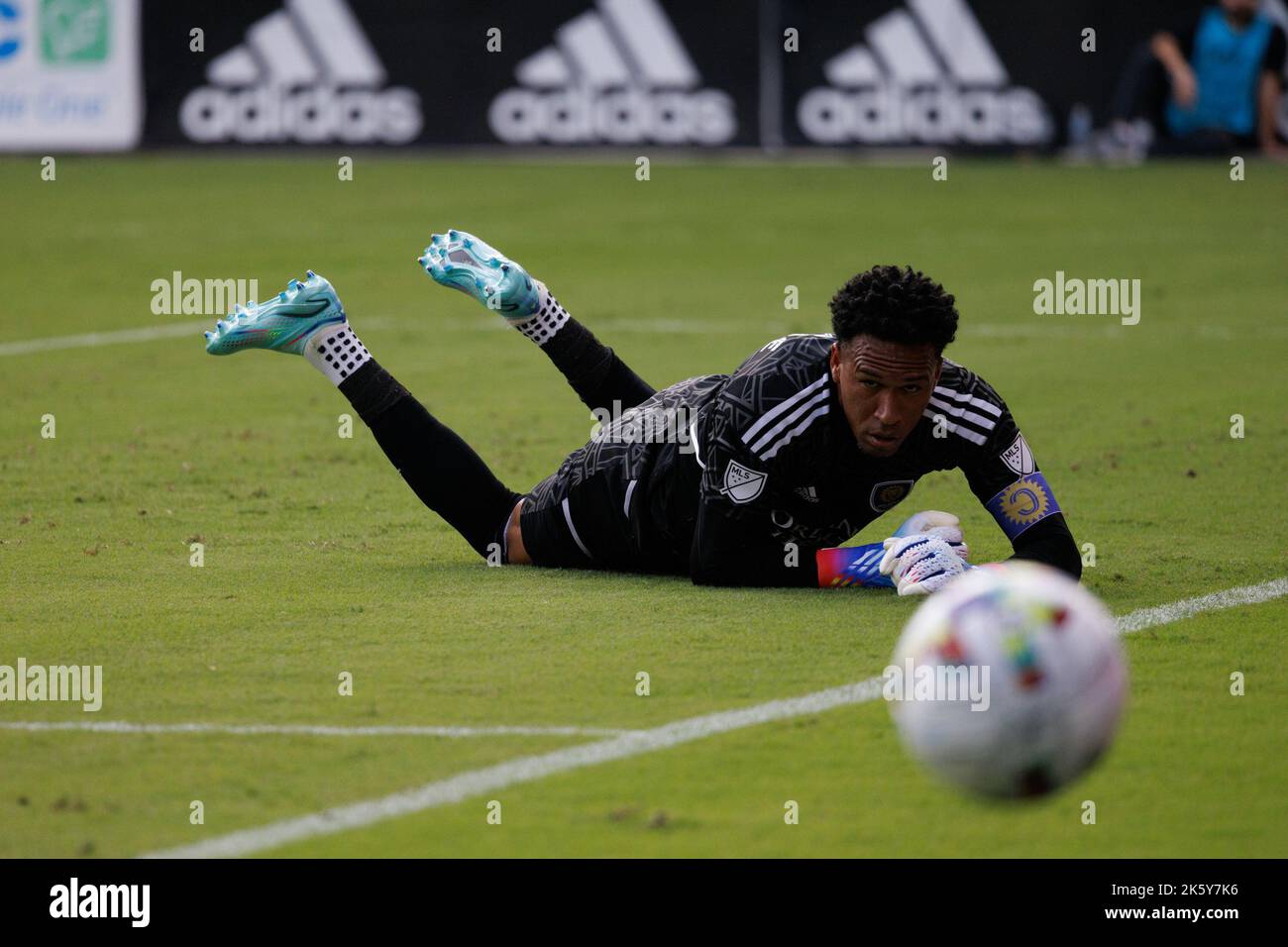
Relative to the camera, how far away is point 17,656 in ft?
21.7

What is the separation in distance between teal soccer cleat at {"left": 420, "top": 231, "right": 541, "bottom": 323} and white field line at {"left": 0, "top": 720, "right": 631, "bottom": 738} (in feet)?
9.02

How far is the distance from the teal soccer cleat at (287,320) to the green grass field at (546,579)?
87cm

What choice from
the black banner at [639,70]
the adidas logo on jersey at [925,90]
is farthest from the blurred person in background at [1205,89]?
the adidas logo on jersey at [925,90]

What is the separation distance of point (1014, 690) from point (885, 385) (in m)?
2.11

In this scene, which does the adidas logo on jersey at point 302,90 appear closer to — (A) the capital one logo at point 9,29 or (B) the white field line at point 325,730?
(A) the capital one logo at point 9,29

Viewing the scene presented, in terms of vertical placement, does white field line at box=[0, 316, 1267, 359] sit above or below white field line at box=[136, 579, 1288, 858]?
above

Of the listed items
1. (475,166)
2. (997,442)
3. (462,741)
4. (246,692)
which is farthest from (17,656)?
(475,166)

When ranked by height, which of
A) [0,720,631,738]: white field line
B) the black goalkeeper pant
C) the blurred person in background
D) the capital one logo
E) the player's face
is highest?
the capital one logo

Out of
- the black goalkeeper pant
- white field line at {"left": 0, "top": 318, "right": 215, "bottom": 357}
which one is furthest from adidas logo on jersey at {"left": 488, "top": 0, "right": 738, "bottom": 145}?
the black goalkeeper pant

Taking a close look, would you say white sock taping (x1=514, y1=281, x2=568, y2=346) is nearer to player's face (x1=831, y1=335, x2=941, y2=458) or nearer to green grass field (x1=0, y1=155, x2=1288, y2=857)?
green grass field (x1=0, y1=155, x2=1288, y2=857)

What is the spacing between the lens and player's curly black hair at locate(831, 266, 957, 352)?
6.53 metres

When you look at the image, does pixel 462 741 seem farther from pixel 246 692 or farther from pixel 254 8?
pixel 254 8
